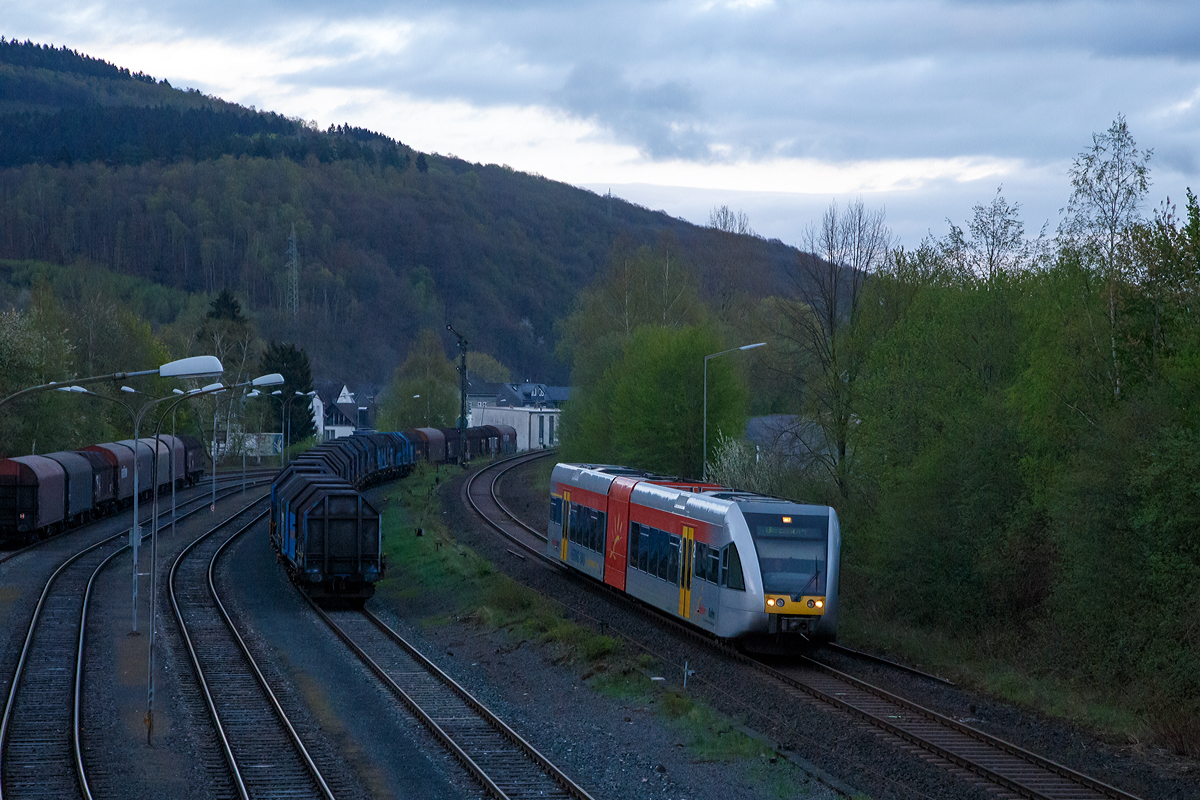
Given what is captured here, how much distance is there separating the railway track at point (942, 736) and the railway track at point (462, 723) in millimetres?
4929

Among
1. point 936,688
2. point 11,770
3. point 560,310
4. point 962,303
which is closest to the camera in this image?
point 11,770

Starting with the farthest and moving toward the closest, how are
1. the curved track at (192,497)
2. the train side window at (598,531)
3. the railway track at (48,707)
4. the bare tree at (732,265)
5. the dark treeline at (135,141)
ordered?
the dark treeline at (135,141) < the bare tree at (732,265) < the curved track at (192,497) < the train side window at (598,531) < the railway track at (48,707)

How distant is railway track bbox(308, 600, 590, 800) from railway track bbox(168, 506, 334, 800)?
2.04 meters

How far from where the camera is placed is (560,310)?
17988cm

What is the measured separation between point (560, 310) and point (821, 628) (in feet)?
530

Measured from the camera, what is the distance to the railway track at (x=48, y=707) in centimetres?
1456

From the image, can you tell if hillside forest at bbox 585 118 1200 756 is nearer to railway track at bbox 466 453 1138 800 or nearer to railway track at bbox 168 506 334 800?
railway track at bbox 466 453 1138 800

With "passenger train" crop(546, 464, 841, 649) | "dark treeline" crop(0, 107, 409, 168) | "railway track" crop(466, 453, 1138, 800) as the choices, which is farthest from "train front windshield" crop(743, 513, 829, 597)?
"dark treeline" crop(0, 107, 409, 168)

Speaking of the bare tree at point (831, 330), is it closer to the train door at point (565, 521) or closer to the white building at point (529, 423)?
the train door at point (565, 521)

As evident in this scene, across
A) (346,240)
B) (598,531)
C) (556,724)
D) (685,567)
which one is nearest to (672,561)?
(685,567)

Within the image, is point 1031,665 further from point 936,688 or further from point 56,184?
point 56,184

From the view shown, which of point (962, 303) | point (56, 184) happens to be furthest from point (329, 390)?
point (962, 303)

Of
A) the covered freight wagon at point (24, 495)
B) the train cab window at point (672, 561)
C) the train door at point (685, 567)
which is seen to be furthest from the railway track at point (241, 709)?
the covered freight wagon at point (24, 495)

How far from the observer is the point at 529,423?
106938mm
